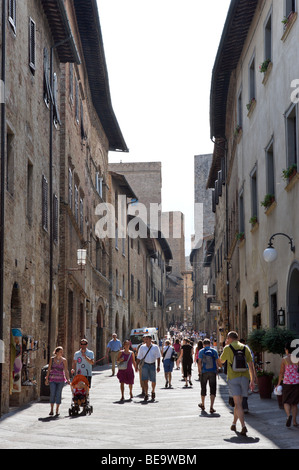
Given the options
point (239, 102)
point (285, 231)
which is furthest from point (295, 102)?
point (239, 102)

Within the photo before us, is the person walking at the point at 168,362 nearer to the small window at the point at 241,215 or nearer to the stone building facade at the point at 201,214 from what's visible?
the small window at the point at 241,215

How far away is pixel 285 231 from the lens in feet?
52.3

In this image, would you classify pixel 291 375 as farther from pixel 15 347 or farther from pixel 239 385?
pixel 15 347

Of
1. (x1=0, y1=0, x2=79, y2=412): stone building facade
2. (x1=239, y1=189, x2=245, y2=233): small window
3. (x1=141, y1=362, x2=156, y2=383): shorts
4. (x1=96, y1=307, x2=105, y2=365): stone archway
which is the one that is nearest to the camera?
(x1=0, y1=0, x2=79, y2=412): stone building facade

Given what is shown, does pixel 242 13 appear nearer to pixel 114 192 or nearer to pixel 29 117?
pixel 29 117

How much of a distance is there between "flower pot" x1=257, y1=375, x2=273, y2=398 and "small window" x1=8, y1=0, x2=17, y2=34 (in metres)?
8.80

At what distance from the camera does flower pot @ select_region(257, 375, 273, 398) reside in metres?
16.5

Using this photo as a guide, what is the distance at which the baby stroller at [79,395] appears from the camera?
1424 cm

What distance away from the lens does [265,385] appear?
54.1 feet

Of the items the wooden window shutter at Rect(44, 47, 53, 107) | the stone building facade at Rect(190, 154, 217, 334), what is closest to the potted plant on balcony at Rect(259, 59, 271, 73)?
the wooden window shutter at Rect(44, 47, 53, 107)

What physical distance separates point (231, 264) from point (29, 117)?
1446cm

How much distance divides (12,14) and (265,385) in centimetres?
921

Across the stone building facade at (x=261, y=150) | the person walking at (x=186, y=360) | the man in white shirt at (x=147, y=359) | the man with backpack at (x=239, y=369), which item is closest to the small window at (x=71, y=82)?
the stone building facade at (x=261, y=150)

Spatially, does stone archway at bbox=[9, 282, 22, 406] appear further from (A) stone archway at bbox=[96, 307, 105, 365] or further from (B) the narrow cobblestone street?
(A) stone archway at bbox=[96, 307, 105, 365]
